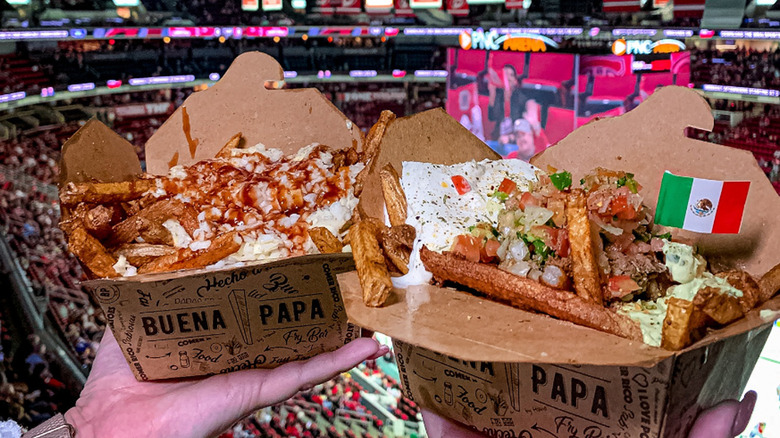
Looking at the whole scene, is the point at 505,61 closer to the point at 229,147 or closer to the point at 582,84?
the point at 582,84

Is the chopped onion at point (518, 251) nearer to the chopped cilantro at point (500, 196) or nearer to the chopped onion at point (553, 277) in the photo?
the chopped onion at point (553, 277)

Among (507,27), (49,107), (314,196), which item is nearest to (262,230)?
(314,196)

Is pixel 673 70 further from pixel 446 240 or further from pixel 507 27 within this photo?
pixel 446 240

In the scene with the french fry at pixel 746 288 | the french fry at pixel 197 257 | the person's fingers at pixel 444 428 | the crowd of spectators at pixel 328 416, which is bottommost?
the crowd of spectators at pixel 328 416

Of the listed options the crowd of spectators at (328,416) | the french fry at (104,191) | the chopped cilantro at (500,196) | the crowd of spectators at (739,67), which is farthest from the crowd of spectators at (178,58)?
the chopped cilantro at (500,196)

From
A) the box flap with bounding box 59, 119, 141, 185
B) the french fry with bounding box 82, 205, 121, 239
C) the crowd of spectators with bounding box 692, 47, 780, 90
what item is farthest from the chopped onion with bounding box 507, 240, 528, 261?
the crowd of spectators with bounding box 692, 47, 780, 90
